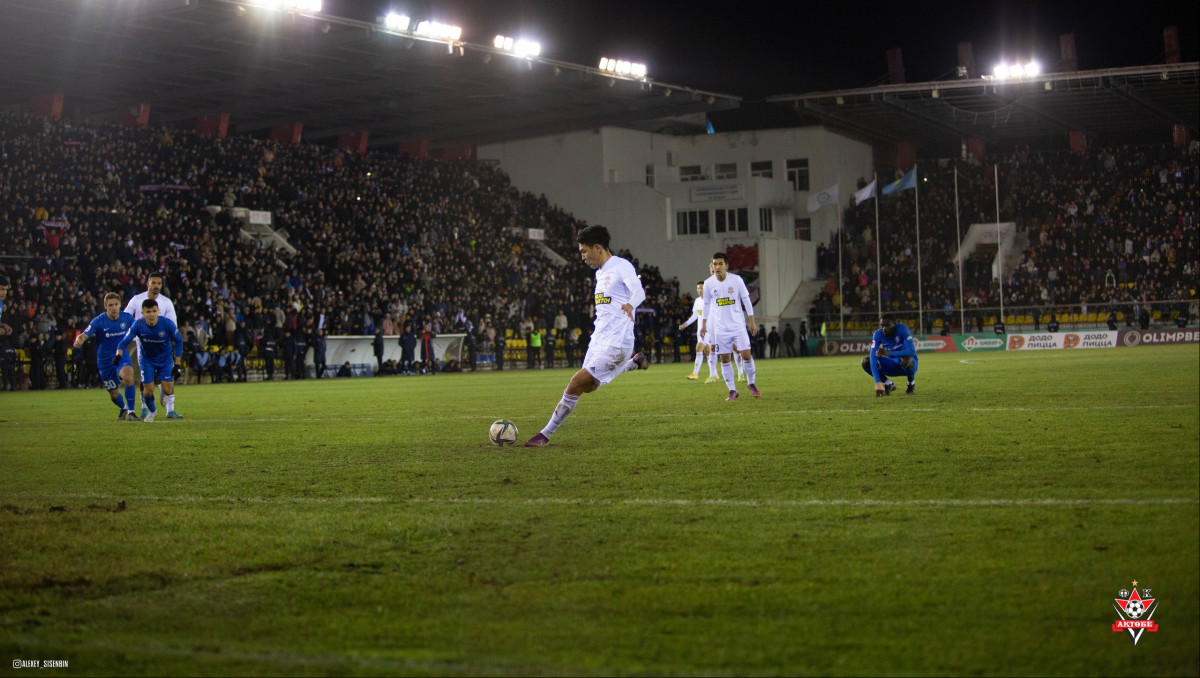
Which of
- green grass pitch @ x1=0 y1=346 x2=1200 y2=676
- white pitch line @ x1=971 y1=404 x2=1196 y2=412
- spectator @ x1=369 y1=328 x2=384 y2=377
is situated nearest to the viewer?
green grass pitch @ x1=0 y1=346 x2=1200 y2=676

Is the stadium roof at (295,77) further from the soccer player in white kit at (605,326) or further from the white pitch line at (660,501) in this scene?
the white pitch line at (660,501)

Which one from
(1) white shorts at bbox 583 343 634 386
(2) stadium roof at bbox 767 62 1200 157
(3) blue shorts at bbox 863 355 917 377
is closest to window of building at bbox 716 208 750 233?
(2) stadium roof at bbox 767 62 1200 157

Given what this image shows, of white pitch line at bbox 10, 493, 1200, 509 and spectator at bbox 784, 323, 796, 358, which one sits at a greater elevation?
spectator at bbox 784, 323, 796, 358

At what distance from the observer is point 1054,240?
48875mm

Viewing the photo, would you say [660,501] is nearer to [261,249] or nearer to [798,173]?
[261,249]

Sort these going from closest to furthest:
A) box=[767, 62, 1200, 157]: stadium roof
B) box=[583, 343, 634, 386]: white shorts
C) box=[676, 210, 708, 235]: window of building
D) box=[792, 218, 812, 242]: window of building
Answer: box=[583, 343, 634, 386]: white shorts
box=[767, 62, 1200, 157]: stadium roof
box=[676, 210, 708, 235]: window of building
box=[792, 218, 812, 242]: window of building

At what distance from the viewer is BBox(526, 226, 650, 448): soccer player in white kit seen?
34.1 ft

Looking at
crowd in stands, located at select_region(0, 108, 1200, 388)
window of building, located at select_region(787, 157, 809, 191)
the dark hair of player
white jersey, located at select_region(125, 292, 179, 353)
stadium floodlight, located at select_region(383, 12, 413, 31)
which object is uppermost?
stadium floodlight, located at select_region(383, 12, 413, 31)

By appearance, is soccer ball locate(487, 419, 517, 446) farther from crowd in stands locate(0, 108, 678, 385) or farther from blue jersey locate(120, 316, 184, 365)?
crowd in stands locate(0, 108, 678, 385)

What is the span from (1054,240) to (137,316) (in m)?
42.8

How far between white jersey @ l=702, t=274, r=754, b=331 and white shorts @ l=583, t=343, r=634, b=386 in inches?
279

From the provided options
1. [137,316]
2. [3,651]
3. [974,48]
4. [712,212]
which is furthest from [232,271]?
[974,48]

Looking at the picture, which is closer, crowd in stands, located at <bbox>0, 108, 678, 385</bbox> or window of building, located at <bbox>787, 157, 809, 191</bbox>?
crowd in stands, located at <bbox>0, 108, 678, 385</bbox>

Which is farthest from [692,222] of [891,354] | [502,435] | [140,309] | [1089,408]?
[502,435]
